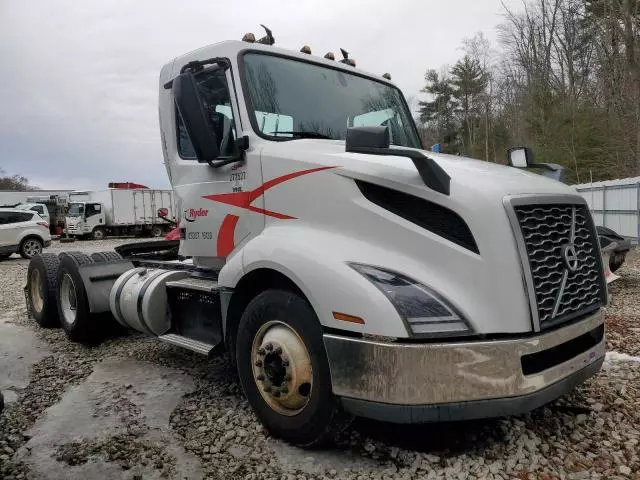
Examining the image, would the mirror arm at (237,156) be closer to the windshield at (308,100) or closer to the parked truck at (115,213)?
the windshield at (308,100)

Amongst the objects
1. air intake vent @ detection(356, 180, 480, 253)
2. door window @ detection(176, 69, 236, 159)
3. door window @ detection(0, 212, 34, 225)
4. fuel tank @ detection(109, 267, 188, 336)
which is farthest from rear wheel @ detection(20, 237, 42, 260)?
air intake vent @ detection(356, 180, 480, 253)

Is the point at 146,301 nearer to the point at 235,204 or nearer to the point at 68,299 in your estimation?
the point at 235,204

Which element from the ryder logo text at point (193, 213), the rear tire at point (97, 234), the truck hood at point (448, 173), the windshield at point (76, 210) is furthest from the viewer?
the rear tire at point (97, 234)

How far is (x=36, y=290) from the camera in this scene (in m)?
7.18

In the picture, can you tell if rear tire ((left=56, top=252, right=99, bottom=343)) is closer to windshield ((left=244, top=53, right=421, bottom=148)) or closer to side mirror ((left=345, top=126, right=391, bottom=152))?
windshield ((left=244, top=53, right=421, bottom=148))

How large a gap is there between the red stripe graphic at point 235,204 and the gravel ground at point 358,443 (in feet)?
4.00

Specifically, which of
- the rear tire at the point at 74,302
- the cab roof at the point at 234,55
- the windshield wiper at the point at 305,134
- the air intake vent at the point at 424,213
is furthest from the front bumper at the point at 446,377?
the rear tire at the point at 74,302

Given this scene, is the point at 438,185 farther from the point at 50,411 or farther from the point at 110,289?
the point at 110,289

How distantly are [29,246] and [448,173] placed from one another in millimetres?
19663

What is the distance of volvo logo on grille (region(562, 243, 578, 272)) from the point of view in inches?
113

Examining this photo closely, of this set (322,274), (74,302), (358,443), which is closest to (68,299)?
(74,302)

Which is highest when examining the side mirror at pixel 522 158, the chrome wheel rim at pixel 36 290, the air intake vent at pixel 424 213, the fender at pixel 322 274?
the side mirror at pixel 522 158

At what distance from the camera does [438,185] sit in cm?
277

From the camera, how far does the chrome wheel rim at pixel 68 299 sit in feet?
19.9
